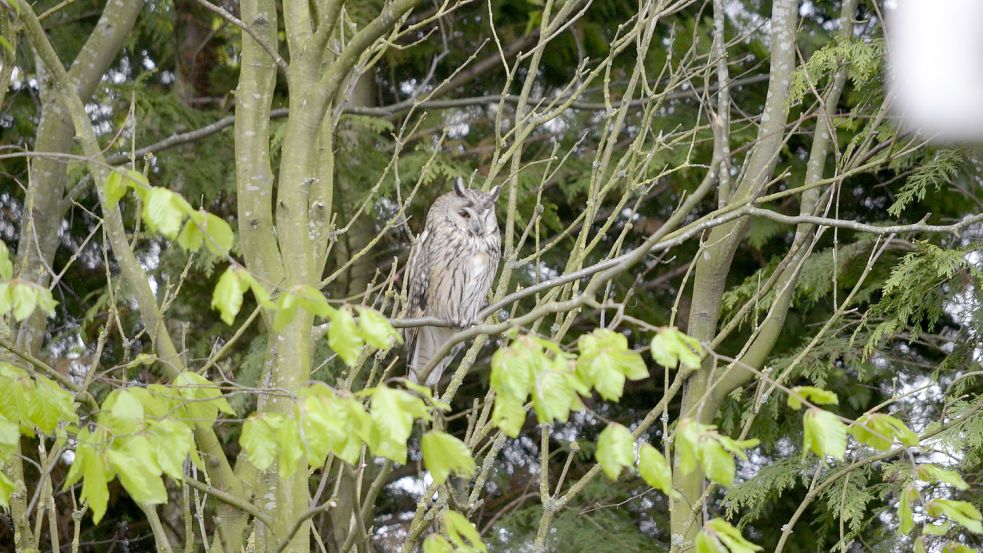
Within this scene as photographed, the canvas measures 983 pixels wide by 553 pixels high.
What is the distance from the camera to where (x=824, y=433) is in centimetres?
212

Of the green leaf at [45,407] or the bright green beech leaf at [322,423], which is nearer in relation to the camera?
the bright green beech leaf at [322,423]

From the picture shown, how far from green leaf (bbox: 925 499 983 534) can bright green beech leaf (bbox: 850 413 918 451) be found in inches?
5.6

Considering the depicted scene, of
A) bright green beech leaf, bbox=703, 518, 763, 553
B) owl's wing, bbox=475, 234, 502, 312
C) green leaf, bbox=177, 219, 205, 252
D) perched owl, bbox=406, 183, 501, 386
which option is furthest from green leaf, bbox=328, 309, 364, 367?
owl's wing, bbox=475, 234, 502, 312

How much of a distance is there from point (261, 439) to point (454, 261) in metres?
2.72

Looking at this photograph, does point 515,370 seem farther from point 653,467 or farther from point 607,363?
point 653,467

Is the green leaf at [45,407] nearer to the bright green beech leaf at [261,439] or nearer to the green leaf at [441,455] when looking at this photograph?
the bright green beech leaf at [261,439]

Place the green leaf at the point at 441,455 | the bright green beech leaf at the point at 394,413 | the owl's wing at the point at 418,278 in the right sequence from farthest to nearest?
1. the owl's wing at the point at 418,278
2. the green leaf at the point at 441,455
3. the bright green beech leaf at the point at 394,413

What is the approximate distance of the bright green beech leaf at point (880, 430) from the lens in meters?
2.32

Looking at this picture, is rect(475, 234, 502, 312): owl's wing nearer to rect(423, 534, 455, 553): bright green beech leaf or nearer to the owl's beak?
the owl's beak

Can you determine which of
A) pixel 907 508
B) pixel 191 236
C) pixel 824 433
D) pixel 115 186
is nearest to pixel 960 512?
pixel 907 508

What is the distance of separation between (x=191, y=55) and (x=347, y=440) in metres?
5.94

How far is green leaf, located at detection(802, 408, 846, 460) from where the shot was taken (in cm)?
210

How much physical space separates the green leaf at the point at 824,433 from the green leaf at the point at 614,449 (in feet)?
1.10

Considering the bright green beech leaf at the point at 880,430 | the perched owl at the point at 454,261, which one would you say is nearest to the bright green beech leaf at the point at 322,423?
the bright green beech leaf at the point at 880,430
